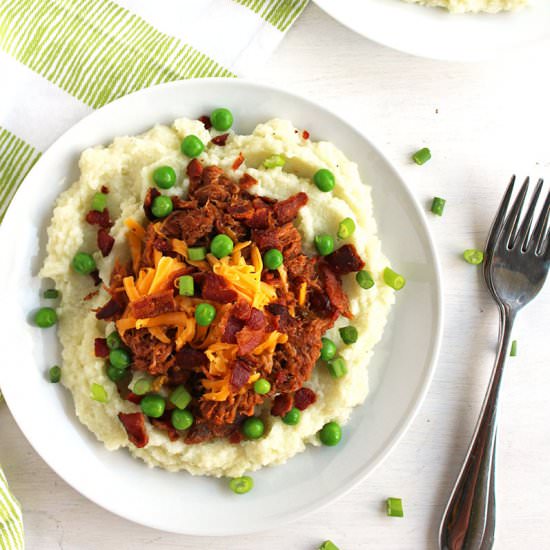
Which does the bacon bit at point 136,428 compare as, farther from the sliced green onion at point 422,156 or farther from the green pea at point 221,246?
the sliced green onion at point 422,156

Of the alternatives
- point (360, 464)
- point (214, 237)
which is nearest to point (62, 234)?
point (214, 237)

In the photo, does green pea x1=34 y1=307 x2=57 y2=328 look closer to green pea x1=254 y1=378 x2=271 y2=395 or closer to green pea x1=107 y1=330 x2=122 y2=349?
green pea x1=107 y1=330 x2=122 y2=349

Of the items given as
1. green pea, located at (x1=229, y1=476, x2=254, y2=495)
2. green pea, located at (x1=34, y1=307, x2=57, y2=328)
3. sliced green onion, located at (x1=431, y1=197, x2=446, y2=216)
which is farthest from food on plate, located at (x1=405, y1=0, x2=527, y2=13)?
green pea, located at (x1=229, y1=476, x2=254, y2=495)

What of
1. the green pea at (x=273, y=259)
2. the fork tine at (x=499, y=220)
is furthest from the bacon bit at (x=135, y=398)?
the fork tine at (x=499, y=220)

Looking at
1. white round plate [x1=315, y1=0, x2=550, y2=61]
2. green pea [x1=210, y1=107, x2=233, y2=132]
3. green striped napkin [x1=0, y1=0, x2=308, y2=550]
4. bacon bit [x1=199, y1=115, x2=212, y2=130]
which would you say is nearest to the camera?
green pea [x1=210, y1=107, x2=233, y2=132]

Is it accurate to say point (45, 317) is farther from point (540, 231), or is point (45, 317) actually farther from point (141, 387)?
point (540, 231)
